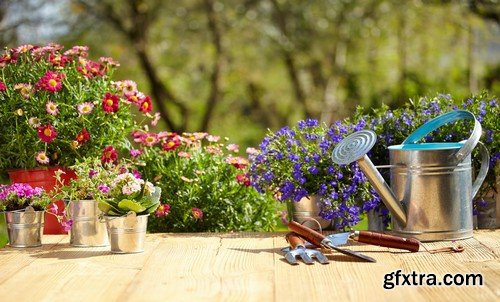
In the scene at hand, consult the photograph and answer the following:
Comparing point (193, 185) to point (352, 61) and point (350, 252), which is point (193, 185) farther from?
point (352, 61)

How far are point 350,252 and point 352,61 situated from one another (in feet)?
26.9

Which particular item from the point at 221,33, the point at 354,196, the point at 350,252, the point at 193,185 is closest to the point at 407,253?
the point at 350,252

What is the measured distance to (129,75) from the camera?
10.4 meters

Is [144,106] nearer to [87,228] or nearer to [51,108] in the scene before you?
[51,108]

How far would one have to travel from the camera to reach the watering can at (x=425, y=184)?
3.18 metres

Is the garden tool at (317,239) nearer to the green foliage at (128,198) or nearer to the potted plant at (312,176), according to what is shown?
the potted plant at (312,176)

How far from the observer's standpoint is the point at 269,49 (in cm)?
1034

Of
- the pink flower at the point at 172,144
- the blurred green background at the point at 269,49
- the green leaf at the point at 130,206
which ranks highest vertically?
the blurred green background at the point at 269,49

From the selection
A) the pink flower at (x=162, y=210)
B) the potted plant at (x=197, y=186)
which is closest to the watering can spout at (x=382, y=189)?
the potted plant at (x=197, y=186)

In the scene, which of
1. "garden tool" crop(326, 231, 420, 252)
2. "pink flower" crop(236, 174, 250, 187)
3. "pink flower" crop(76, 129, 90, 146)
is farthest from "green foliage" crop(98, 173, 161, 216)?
"garden tool" crop(326, 231, 420, 252)

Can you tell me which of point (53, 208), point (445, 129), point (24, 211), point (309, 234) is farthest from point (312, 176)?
point (24, 211)

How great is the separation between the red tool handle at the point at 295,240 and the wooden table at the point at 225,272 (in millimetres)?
59

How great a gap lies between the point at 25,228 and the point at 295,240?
1.10 meters

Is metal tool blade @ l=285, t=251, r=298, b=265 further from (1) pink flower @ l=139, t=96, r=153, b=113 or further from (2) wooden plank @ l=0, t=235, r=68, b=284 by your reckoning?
(1) pink flower @ l=139, t=96, r=153, b=113
